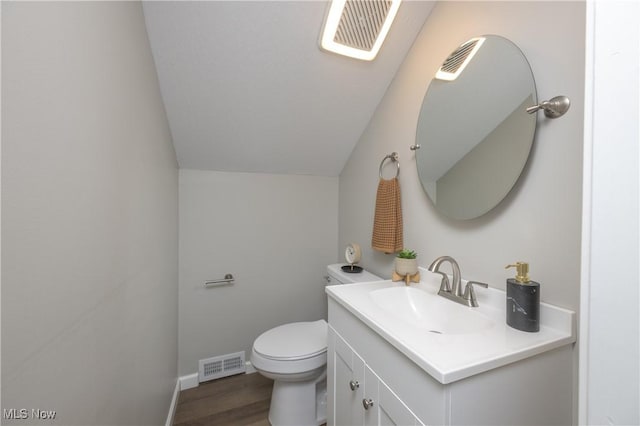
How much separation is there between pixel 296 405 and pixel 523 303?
1.26 m

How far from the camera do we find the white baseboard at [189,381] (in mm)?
1632

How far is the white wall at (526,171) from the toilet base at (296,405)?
3.29 feet

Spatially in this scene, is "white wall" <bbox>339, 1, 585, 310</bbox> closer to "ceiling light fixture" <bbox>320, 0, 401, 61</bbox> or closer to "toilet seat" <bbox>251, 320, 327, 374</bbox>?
"ceiling light fixture" <bbox>320, 0, 401, 61</bbox>

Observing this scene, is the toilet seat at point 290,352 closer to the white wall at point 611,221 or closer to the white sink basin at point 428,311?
the white sink basin at point 428,311

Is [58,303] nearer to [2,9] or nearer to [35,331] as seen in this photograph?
[35,331]

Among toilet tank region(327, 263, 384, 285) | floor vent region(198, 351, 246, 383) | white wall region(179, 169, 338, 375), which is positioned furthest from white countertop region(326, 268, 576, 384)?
floor vent region(198, 351, 246, 383)

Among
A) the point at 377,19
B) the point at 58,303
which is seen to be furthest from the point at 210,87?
the point at 58,303

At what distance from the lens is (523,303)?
689mm

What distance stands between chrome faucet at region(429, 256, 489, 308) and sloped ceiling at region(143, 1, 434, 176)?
43.4 inches

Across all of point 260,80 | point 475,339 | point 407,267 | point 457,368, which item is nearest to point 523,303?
point 475,339

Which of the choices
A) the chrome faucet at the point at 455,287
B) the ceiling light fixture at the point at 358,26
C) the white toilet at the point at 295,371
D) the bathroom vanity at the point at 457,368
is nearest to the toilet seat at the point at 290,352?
the white toilet at the point at 295,371

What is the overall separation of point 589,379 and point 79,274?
0.90 m

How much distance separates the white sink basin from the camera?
0.82m

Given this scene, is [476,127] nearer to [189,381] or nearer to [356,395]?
[356,395]
